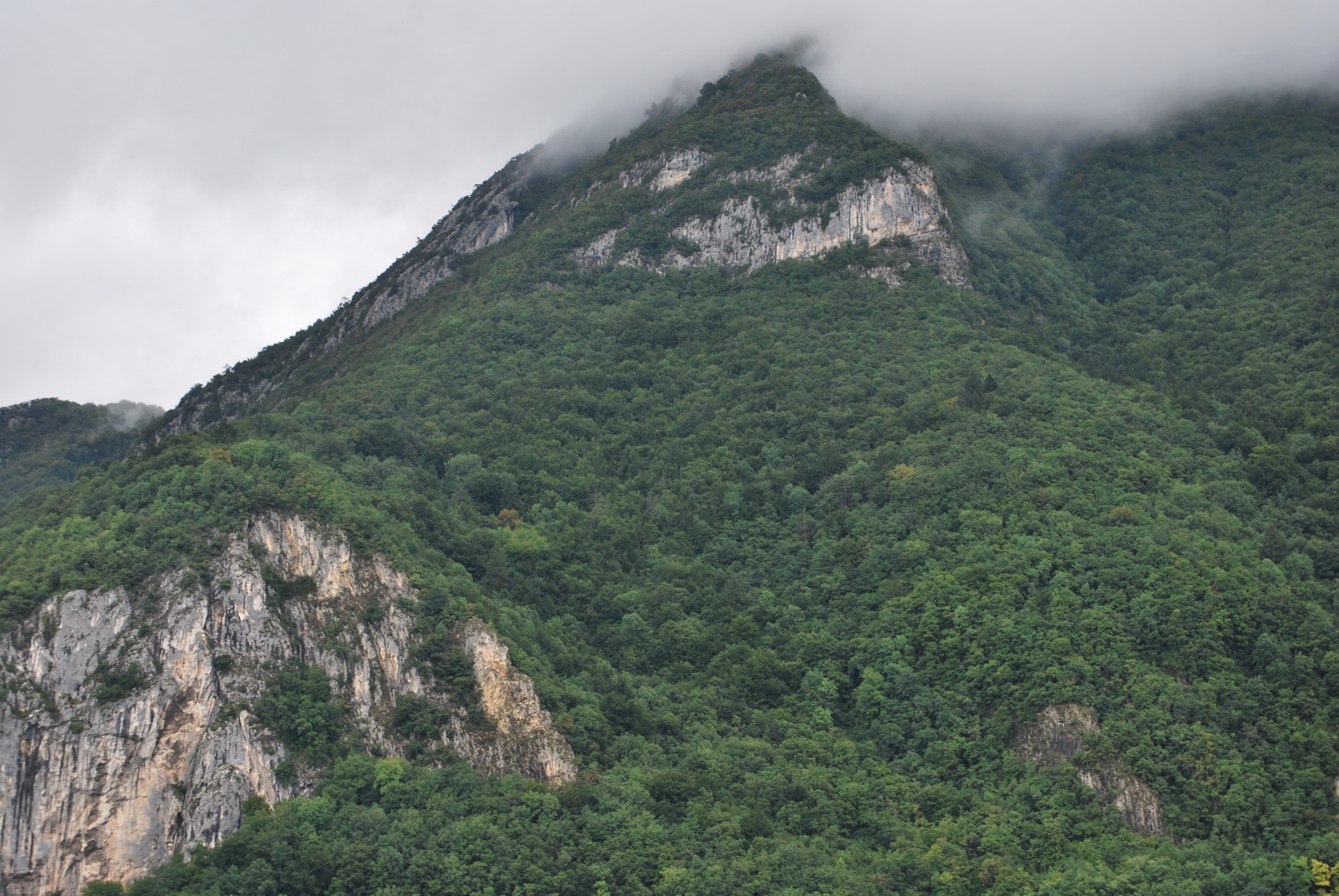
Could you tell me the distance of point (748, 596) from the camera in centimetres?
10394

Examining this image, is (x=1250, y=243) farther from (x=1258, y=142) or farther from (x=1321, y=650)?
(x=1321, y=650)

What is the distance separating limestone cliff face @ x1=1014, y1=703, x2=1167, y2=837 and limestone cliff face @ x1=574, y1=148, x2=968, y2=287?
2613 inches

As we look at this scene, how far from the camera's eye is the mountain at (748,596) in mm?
79250

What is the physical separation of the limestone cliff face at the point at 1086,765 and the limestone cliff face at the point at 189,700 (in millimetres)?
29151

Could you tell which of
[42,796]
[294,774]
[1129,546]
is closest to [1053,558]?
[1129,546]

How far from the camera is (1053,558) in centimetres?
9462

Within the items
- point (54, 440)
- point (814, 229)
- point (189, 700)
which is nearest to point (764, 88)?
point (814, 229)

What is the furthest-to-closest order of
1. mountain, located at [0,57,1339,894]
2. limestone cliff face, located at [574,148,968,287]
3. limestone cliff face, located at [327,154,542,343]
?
limestone cliff face, located at [327,154,542,343] → limestone cliff face, located at [574,148,968,287] → mountain, located at [0,57,1339,894]

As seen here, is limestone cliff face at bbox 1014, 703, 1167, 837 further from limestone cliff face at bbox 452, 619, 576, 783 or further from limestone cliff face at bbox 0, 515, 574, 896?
limestone cliff face at bbox 0, 515, 574, 896

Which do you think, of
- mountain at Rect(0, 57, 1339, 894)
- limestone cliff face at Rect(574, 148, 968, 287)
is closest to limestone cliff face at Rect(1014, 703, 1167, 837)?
mountain at Rect(0, 57, 1339, 894)

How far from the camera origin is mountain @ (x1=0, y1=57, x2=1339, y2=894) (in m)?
79.2

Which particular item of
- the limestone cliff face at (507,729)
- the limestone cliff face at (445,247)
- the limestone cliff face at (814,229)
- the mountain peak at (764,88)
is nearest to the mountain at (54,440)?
the limestone cliff face at (445,247)

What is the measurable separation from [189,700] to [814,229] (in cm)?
8824

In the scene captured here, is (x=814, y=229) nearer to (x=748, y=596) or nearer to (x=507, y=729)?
(x=748, y=596)
